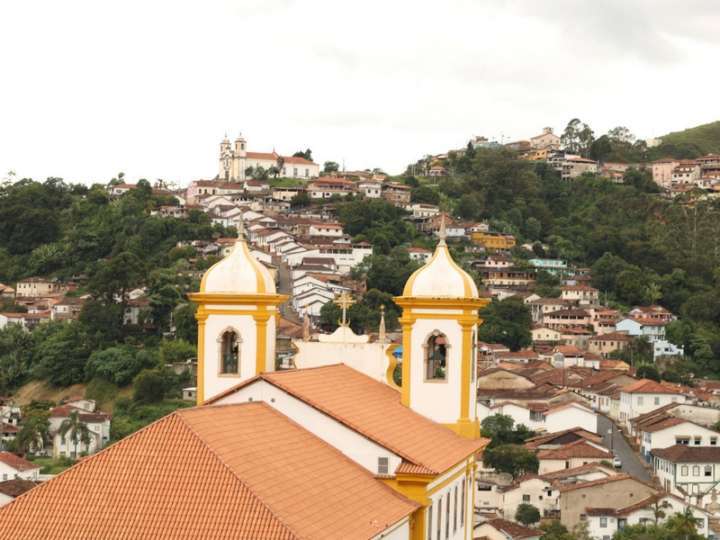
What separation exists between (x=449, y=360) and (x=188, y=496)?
32.4ft

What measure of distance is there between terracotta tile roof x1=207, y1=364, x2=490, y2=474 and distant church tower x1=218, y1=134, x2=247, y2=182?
370 ft

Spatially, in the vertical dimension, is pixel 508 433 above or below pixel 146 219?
below

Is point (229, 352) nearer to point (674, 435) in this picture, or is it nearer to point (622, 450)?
point (674, 435)

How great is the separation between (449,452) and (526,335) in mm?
66249

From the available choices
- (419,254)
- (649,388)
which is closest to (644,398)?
(649,388)

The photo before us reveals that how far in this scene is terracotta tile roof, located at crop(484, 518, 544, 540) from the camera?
139 ft

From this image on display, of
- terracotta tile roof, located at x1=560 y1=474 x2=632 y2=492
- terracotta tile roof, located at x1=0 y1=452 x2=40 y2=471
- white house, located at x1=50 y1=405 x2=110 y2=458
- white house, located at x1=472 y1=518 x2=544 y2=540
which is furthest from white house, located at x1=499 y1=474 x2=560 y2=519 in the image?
white house, located at x1=50 y1=405 x2=110 y2=458

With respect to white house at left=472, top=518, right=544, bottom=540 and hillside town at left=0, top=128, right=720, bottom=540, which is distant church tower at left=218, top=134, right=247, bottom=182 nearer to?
hillside town at left=0, top=128, right=720, bottom=540

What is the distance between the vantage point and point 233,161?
13650 centimetres

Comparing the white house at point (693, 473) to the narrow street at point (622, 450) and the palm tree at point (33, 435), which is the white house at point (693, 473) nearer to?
the narrow street at point (622, 450)

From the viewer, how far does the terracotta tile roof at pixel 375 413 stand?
58.2 ft

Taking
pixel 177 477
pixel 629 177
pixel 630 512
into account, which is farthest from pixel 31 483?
pixel 629 177

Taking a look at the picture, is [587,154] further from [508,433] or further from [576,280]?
[508,433]

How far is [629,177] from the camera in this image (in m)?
138
